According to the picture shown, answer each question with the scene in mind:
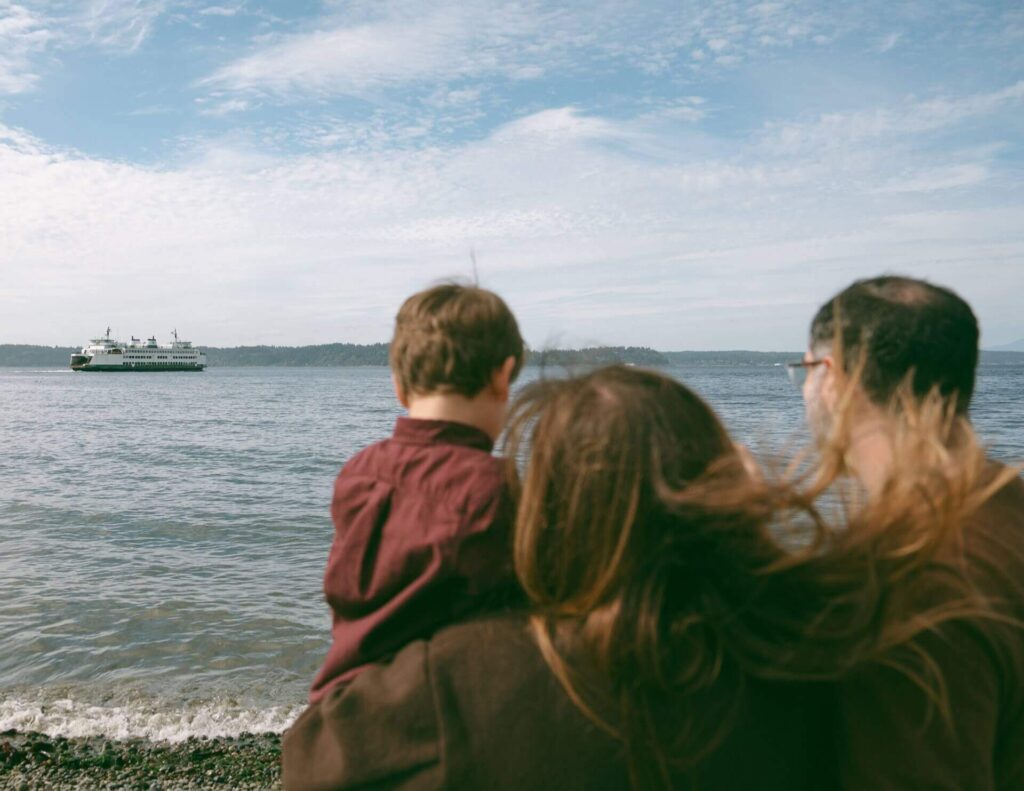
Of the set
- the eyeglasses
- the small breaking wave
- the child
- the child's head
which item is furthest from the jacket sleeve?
the small breaking wave

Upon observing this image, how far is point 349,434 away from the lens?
3309cm

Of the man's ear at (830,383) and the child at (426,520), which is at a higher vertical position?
the man's ear at (830,383)

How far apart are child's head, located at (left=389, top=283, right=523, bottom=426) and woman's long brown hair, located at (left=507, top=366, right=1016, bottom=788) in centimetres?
58

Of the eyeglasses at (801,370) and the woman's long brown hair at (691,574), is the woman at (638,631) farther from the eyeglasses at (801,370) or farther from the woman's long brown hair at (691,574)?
the eyeglasses at (801,370)

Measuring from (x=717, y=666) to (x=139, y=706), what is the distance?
6.43 metres

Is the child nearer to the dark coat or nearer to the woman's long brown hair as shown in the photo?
the woman's long brown hair

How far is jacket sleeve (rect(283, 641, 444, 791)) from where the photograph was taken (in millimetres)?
1406

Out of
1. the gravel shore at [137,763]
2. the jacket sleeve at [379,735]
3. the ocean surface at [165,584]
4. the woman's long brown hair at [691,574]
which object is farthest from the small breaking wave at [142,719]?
the woman's long brown hair at [691,574]

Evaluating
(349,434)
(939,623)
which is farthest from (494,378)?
(349,434)

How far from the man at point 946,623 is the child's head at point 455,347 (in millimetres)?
738

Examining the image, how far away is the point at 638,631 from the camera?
1326mm

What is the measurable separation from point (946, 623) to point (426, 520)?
0.91 metres

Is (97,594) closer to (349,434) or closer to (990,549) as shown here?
(990,549)

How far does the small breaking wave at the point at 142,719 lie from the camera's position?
6.07 meters
